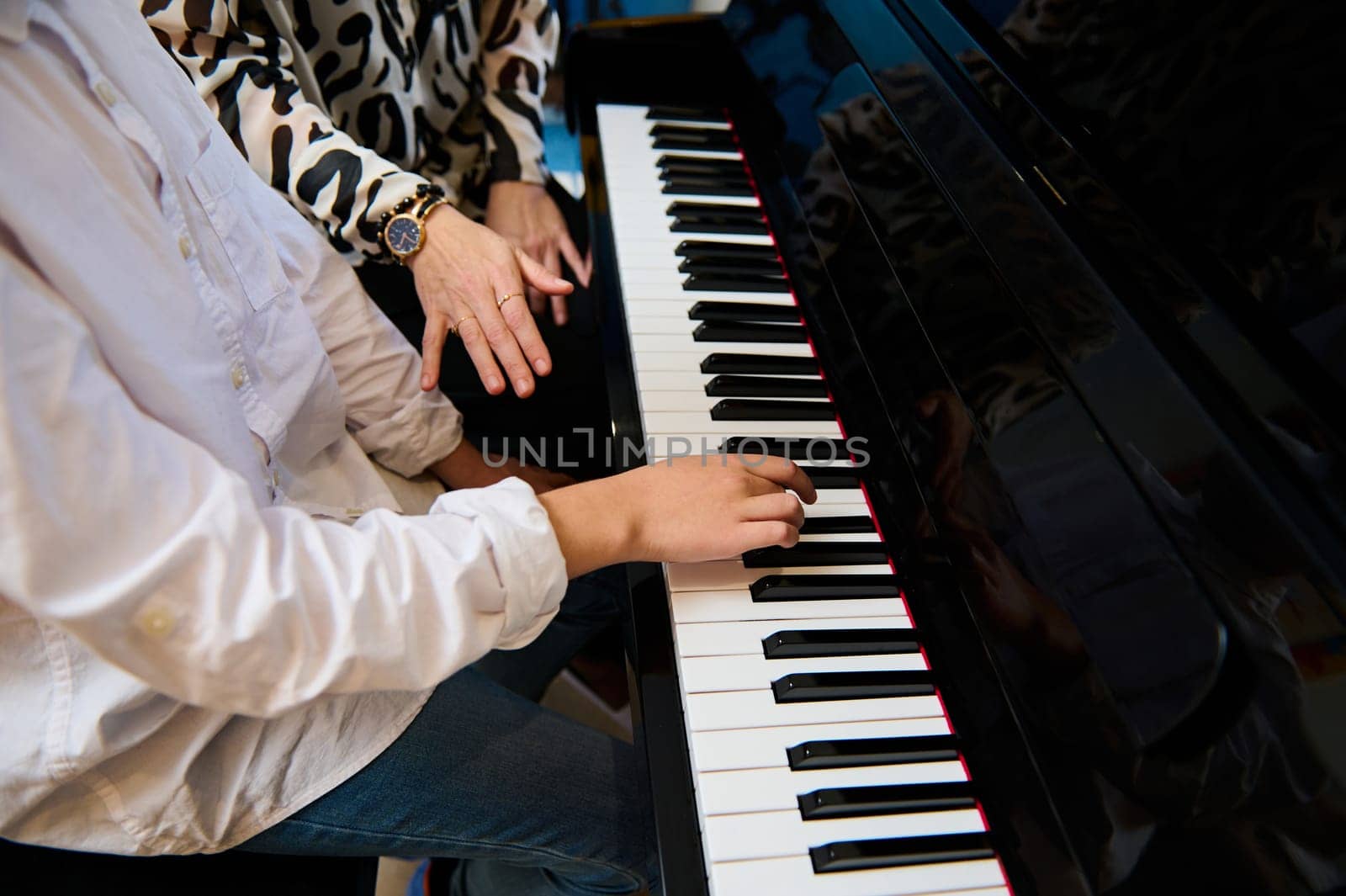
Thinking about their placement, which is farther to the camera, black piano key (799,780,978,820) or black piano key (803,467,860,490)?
black piano key (803,467,860,490)

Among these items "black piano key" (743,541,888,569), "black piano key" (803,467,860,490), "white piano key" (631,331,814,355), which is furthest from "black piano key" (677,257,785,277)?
"black piano key" (743,541,888,569)

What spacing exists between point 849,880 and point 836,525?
0.35 m

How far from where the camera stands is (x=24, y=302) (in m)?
0.55

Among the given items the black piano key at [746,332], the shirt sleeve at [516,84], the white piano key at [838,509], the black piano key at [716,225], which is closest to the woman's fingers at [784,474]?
the white piano key at [838,509]

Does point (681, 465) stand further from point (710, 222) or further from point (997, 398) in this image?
point (710, 222)

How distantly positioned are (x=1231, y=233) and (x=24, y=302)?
91 centimetres

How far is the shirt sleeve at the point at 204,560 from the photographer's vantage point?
0.55 metres

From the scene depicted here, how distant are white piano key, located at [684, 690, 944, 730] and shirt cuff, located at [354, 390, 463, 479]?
55 centimetres

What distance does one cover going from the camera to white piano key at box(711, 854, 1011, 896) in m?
0.68

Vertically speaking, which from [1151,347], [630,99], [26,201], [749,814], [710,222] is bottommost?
[749,814]

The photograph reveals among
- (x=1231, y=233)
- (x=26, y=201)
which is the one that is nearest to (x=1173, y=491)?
(x=1231, y=233)

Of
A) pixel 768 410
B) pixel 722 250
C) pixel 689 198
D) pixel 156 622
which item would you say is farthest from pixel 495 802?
pixel 689 198

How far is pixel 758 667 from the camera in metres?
0.80

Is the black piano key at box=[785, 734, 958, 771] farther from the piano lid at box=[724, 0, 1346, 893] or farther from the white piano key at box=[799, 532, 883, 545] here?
the white piano key at box=[799, 532, 883, 545]
